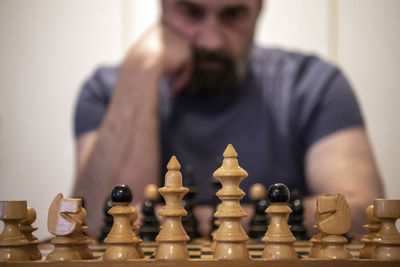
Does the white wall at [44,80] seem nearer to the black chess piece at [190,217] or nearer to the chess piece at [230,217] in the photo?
the black chess piece at [190,217]

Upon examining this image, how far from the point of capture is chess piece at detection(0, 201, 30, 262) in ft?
3.17

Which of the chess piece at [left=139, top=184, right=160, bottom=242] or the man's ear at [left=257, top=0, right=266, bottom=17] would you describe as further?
the man's ear at [left=257, top=0, right=266, bottom=17]

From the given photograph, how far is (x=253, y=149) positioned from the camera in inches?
107

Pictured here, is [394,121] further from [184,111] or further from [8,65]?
[8,65]

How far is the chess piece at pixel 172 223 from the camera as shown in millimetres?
947

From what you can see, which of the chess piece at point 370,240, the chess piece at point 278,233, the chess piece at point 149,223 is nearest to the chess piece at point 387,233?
the chess piece at point 370,240

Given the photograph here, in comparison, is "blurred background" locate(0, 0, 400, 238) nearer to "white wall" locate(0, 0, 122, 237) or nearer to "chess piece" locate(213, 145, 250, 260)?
"white wall" locate(0, 0, 122, 237)

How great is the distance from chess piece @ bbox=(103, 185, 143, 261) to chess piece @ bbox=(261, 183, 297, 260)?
26 cm

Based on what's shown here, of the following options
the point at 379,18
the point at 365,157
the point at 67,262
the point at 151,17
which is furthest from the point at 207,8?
the point at 67,262

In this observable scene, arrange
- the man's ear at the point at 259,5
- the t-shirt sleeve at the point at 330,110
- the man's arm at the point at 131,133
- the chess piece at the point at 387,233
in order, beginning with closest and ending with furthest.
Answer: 1. the chess piece at the point at 387,233
2. the man's arm at the point at 131,133
3. the t-shirt sleeve at the point at 330,110
4. the man's ear at the point at 259,5

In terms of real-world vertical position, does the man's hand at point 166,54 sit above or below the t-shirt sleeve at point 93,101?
above

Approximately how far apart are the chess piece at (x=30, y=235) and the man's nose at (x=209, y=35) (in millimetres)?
1797

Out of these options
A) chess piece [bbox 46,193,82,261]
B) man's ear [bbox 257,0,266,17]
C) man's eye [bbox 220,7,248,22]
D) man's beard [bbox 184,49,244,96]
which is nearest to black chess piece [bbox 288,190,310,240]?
chess piece [bbox 46,193,82,261]

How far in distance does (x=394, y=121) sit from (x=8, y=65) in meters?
2.28
